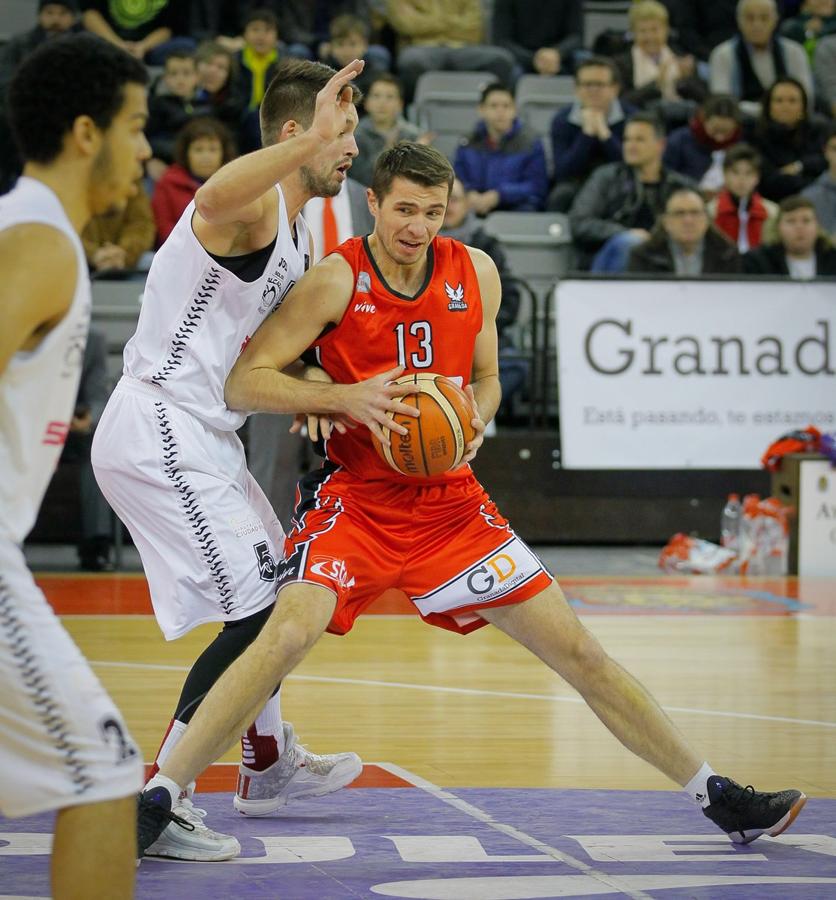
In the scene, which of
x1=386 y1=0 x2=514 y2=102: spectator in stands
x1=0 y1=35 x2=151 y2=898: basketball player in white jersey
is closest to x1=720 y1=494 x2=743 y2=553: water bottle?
x1=386 y1=0 x2=514 y2=102: spectator in stands

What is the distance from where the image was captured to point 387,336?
14.7 feet

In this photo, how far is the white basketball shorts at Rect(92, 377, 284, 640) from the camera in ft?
13.6

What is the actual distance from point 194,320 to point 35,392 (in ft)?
5.11

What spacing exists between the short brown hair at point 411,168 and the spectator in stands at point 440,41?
9396 millimetres

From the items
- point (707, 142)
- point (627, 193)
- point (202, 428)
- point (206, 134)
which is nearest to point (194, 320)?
point (202, 428)

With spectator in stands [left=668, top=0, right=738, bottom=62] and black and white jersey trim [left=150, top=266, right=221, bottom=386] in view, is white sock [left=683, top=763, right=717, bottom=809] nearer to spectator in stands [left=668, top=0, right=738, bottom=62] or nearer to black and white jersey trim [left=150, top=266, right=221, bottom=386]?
black and white jersey trim [left=150, top=266, right=221, bottom=386]

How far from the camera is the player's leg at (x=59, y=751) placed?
2.64m

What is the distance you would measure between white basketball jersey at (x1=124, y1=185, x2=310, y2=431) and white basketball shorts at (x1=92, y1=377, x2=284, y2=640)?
0.05 meters

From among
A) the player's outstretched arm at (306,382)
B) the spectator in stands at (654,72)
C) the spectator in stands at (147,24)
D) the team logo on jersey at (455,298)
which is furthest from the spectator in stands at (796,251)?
the player's outstretched arm at (306,382)

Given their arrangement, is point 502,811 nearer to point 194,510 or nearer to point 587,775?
point 587,775

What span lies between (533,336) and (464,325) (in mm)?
6122

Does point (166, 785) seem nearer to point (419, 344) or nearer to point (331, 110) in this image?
point (419, 344)

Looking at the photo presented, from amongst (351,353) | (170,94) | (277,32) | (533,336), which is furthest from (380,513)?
(277,32)

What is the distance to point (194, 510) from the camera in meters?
4.16
